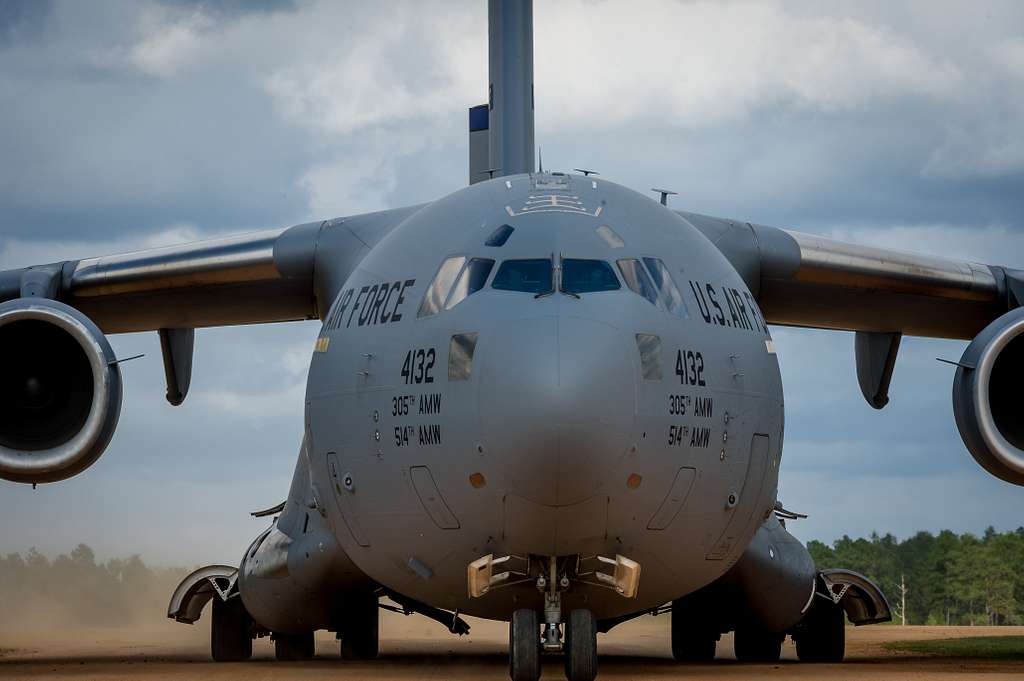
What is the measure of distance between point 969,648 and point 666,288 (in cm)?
832

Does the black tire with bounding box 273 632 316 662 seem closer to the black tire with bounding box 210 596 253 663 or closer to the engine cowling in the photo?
the black tire with bounding box 210 596 253 663

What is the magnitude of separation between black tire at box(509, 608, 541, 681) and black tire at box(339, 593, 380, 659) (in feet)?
12.6

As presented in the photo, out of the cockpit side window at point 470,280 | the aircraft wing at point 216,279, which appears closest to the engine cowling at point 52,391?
the aircraft wing at point 216,279

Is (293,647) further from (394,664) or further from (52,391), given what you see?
(52,391)

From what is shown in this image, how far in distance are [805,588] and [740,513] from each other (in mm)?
2997

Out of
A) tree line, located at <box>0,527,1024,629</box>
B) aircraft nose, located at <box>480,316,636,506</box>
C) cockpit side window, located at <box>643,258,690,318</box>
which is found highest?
cockpit side window, located at <box>643,258,690,318</box>

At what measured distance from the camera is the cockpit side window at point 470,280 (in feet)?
24.4

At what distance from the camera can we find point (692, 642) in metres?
11.7

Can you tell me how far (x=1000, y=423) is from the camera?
407 inches

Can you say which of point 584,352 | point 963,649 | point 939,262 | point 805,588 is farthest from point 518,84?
point 963,649

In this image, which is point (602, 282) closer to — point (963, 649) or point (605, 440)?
point (605, 440)

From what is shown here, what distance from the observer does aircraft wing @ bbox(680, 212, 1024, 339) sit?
10.8 m

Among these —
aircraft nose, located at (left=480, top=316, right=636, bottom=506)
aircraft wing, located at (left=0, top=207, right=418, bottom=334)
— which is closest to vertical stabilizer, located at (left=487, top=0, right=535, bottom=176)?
aircraft wing, located at (left=0, top=207, right=418, bottom=334)

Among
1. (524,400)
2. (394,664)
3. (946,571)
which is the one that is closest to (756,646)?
(394,664)
